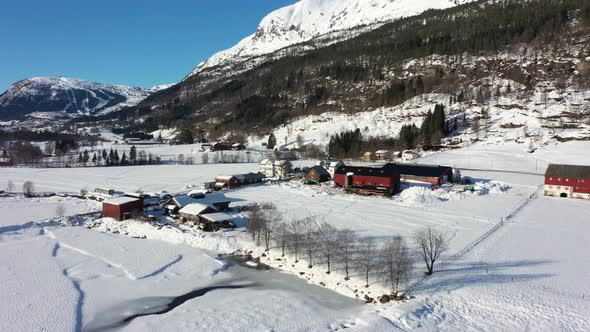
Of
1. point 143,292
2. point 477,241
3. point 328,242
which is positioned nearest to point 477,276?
point 477,241

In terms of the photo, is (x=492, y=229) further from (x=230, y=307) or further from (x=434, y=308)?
(x=230, y=307)

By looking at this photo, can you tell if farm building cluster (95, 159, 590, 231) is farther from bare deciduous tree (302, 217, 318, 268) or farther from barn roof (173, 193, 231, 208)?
bare deciduous tree (302, 217, 318, 268)

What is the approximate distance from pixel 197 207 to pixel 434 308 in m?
22.4

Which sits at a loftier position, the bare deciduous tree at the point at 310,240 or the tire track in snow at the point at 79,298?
the bare deciduous tree at the point at 310,240

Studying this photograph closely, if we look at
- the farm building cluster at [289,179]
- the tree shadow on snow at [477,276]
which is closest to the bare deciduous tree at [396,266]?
the tree shadow on snow at [477,276]

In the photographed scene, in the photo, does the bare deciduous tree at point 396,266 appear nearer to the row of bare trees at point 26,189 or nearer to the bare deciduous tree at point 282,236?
the bare deciduous tree at point 282,236

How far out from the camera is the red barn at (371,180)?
142 feet

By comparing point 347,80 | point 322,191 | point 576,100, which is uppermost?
point 347,80

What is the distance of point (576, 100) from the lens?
8688 cm

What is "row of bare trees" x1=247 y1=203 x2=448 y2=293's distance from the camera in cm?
2183

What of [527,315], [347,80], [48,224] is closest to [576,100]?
[347,80]

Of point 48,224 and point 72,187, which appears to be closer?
point 48,224

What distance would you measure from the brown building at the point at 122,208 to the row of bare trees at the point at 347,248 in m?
13.4

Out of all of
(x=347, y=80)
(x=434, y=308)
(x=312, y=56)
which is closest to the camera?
(x=434, y=308)
